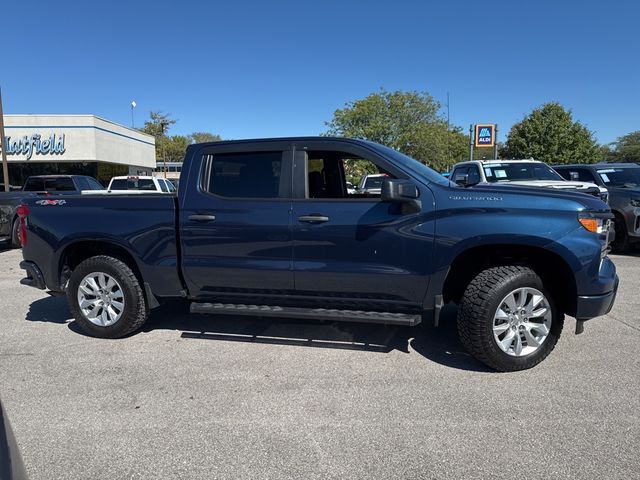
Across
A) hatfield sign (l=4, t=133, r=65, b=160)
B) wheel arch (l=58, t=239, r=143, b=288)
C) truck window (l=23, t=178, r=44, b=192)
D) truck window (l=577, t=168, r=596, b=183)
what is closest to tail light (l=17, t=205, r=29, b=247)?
wheel arch (l=58, t=239, r=143, b=288)

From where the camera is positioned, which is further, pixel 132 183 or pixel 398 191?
pixel 132 183

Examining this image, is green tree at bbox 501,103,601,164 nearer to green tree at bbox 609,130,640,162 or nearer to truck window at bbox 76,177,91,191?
green tree at bbox 609,130,640,162

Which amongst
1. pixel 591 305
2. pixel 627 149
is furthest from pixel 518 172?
pixel 627 149

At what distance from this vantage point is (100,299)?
4660mm

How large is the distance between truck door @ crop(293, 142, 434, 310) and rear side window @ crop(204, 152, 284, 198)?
22cm

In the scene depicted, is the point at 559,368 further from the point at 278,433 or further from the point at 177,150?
the point at 177,150

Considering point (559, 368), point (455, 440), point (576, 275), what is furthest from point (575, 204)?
point (455, 440)

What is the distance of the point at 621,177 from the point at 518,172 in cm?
204

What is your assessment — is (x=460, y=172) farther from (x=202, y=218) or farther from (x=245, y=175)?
(x=202, y=218)

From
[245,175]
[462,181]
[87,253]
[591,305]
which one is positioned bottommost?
[591,305]

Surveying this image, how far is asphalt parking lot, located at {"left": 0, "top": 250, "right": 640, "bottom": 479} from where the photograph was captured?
8.76 ft

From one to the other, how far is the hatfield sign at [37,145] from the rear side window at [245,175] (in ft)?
92.9

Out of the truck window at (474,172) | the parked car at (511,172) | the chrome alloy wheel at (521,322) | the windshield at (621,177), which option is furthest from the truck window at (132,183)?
the chrome alloy wheel at (521,322)

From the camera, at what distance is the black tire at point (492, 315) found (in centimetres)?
371
